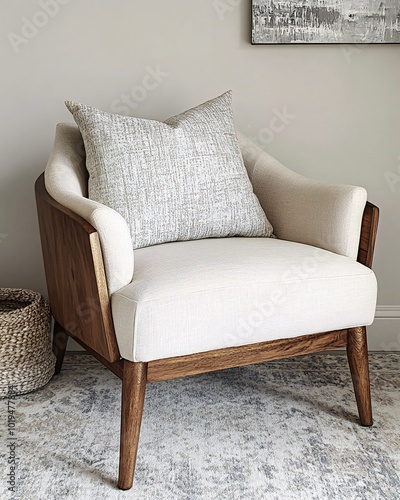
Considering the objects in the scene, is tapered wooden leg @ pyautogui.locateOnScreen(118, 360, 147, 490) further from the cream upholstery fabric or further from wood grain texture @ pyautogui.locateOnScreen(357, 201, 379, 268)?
wood grain texture @ pyautogui.locateOnScreen(357, 201, 379, 268)

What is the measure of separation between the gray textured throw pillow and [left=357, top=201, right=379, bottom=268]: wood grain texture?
1.05 feet

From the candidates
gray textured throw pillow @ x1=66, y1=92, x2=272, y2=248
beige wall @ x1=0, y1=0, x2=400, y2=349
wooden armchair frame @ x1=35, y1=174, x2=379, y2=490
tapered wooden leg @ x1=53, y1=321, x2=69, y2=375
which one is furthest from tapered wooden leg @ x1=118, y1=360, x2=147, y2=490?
beige wall @ x1=0, y1=0, x2=400, y2=349

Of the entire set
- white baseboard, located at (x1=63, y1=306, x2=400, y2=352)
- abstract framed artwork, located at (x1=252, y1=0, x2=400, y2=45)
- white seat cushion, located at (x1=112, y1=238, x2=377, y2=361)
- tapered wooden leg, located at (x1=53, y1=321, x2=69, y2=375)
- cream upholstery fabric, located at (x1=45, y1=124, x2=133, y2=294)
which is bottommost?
white baseboard, located at (x1=63, y1=306, x2=400, y2=352)

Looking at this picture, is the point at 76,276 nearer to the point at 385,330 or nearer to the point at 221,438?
the point at 221,438

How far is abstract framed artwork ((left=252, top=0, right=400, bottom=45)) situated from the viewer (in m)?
2.61

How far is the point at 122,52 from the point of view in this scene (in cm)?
262

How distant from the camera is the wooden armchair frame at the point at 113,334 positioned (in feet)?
5.70

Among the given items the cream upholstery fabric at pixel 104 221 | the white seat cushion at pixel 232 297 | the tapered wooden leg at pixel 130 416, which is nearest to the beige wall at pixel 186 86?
the cream upholstery fabric at pixel 104 221

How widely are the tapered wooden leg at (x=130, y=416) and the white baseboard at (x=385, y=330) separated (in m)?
1.33

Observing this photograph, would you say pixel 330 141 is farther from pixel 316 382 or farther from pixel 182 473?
pixel 182 473

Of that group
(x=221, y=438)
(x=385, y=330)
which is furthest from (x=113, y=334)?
(x=385, y=330)

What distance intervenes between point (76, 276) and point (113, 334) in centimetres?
24

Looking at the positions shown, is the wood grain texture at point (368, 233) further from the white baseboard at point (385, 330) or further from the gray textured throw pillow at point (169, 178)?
the white baseboard at point (385, 330)

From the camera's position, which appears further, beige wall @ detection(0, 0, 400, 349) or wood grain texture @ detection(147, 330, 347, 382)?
beige wall @ detection(0, 0, 400, 349)
